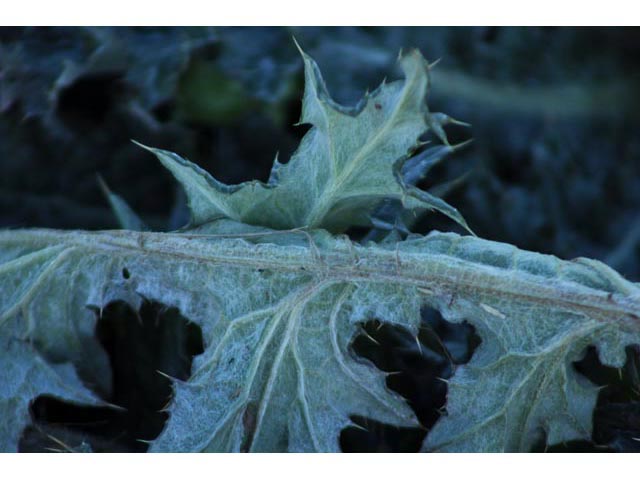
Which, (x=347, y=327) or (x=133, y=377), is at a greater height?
(x=347, y=327)

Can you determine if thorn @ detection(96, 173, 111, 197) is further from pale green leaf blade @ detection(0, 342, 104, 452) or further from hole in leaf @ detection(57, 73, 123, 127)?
pale green leaf blade @ detection(0, 342, 104, 452)

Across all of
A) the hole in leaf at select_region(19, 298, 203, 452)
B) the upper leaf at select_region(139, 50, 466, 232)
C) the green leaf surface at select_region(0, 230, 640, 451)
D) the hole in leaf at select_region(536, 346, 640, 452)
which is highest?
the upper leaf at select_region(139, 50, 466, 232)

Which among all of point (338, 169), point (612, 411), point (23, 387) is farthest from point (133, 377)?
point (612, 411)

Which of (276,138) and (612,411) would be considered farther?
(276,138)

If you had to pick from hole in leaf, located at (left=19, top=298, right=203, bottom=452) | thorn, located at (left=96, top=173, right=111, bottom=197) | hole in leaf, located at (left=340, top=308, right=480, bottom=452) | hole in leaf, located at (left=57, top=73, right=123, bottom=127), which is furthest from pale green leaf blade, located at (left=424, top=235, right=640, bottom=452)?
hole in leaf, located at (left=57, top=73, right=123, bottom=127)

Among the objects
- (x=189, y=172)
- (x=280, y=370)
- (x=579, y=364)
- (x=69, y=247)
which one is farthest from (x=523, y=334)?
(x=69, y=247)

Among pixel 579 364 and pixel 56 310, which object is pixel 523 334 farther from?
pixel 56 310

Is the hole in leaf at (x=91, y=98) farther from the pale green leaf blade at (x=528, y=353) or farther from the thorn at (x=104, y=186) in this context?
the pale green leaf blade at (x=528, y=353)

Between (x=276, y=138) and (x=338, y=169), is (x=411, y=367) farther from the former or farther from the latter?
(x=276, y=138)
